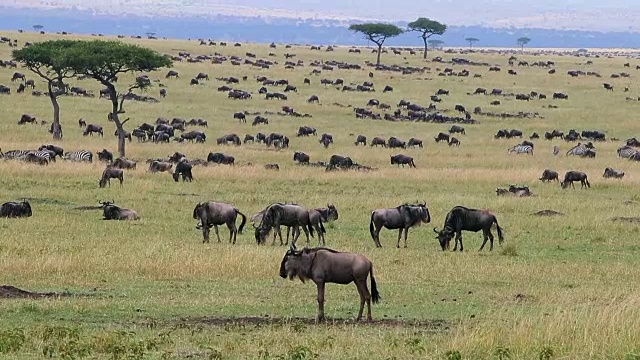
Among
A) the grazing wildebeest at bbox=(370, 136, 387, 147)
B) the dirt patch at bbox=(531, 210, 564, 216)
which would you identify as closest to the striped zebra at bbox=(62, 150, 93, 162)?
the grazing wildebeest at bbox=(370, 136, 387, 147)

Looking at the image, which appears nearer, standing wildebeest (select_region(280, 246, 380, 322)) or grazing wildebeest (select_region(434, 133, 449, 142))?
standing wildebeest (select_region(280, 246, 380, 322))

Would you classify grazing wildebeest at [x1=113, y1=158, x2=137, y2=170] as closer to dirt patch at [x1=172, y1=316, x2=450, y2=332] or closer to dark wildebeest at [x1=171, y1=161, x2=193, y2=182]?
dark wildebeest at [x1=171, y1=161, x2=193, y2=182]

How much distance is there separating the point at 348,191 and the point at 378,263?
1491cm

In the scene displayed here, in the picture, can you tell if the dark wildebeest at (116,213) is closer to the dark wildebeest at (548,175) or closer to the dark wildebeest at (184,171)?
the dark wildebeest at (184,171)

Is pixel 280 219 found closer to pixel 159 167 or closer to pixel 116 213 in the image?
pixel 116 213

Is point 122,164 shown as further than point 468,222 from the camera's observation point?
Yes

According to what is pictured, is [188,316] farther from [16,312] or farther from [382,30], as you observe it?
[382,30]

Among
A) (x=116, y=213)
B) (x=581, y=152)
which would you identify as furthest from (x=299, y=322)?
(x=581, y=152)

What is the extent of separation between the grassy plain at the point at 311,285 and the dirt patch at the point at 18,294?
52 centimetres

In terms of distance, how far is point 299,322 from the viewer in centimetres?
1552

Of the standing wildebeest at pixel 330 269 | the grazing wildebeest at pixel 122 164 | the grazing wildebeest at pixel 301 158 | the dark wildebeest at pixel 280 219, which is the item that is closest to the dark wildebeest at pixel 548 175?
the grazing wildebeest at pixel 301 158

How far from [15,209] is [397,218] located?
1038cm

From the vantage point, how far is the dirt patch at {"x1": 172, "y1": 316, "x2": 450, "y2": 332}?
50.4 feet

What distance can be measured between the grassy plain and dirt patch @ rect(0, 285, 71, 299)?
20.5 inches
